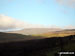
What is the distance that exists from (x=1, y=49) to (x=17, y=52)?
2.37 metres

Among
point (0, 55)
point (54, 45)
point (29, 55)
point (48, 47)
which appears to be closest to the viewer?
point (0, 55)

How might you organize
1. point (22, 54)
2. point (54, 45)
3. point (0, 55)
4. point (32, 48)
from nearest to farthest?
1. point (0, 55)
2. point (22, 54)
3. point (32, 48)
4. point (54, 45)

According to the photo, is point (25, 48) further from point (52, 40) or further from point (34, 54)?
point (52, 40)

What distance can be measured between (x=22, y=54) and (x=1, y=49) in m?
3.51

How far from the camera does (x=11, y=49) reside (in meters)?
18.0

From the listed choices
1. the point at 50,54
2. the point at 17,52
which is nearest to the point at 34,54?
the point at 50,54

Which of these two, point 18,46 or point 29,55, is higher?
point 18,46

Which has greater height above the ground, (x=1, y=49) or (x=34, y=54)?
(x=1, y=49)

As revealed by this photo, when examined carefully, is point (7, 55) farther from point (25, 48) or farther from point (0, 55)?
point (25, 48)

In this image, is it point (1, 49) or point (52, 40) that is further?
point (52, 40)

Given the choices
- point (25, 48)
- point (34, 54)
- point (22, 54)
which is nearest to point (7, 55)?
point (22, 54)

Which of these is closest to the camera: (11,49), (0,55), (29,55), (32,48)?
(0,55)

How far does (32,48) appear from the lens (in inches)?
916

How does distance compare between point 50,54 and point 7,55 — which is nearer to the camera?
point 7,55
